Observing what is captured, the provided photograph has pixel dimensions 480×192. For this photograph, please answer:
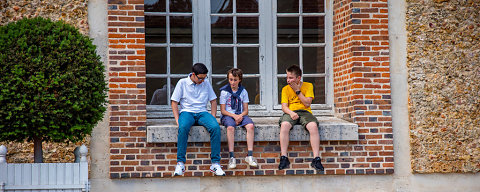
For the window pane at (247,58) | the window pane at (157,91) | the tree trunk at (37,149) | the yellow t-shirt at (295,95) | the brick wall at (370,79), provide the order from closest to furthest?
the tree trunk at (37,149) < the yellow t-shirt at (295,95) < the brick wall at (370,79) < the window pane at (157,91) < the window pane at (247,58)

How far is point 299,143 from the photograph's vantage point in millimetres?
7984

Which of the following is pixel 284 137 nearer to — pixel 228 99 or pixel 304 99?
pixel 304 99

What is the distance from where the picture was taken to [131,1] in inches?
308

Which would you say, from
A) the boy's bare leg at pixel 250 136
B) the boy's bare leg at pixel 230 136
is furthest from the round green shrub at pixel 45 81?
the boy's bare leg at pixel 250 136

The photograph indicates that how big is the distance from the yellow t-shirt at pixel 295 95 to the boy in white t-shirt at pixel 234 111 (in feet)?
1.61

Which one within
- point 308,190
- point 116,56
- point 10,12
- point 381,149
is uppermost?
point 10,12

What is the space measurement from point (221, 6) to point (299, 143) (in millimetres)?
2174

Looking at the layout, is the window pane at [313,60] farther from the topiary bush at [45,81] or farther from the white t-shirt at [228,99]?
the topiary bush at [45,81]

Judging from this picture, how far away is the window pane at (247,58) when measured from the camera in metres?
Answer: 8.58

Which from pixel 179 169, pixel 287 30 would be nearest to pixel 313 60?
pixel 287 30

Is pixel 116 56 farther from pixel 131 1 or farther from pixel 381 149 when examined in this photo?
pixel 381 149

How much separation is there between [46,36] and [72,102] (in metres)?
0.72

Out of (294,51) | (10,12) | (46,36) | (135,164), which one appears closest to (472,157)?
(294,51)

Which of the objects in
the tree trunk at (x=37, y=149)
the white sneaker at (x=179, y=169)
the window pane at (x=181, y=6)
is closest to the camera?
the tree trunk at (x=37, y=149)
